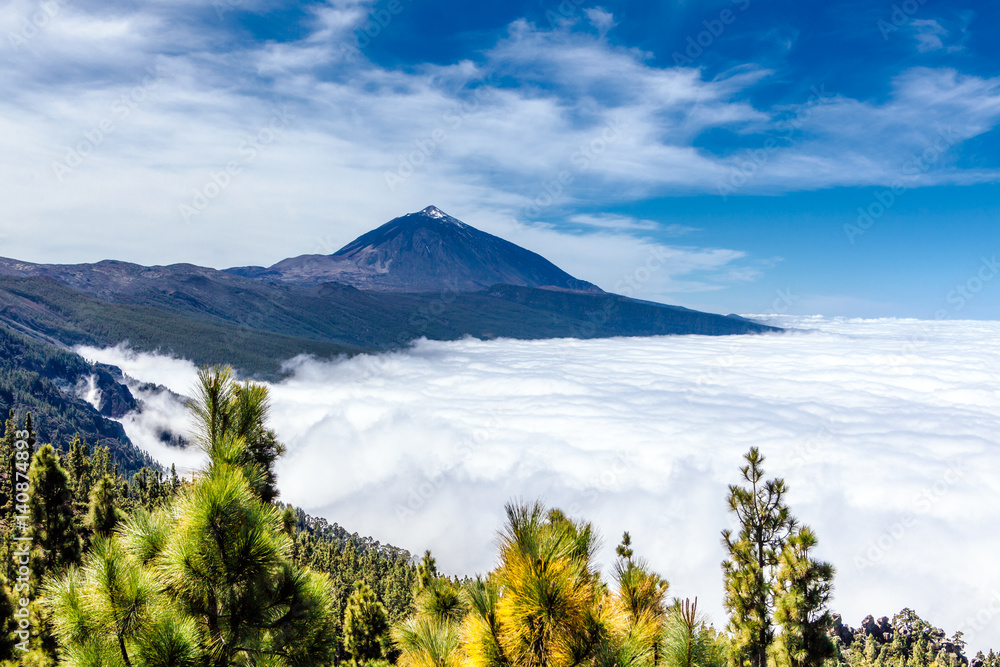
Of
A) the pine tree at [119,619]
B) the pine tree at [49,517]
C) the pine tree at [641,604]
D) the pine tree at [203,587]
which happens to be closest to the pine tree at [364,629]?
the pine tree at [49,517]

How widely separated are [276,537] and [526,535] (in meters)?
2.56

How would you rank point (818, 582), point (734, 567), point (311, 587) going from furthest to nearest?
point (734, 567) < point (818, 582) < point (311, 587)

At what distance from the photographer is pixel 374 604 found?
31797mm

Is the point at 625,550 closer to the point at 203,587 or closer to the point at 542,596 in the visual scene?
the point at 542,596

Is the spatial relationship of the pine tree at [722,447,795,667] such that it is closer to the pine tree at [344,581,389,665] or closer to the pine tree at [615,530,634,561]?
the pine tree at [615,530,634,561]

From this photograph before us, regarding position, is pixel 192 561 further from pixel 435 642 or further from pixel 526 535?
pixel 526 535

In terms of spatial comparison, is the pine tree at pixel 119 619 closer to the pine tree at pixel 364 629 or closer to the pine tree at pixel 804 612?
the pine tree at pixel 804 612

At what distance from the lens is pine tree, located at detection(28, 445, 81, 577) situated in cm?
1346

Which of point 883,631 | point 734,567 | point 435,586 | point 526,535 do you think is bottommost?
point 883,631

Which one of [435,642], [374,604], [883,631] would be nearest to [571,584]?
[435,642]

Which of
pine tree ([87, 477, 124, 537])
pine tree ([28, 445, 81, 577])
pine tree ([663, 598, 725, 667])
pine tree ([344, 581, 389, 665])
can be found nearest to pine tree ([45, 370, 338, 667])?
pine tree ([663, 598, 725, 667])

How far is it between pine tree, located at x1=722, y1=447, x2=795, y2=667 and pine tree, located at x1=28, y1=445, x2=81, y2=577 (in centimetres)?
1830

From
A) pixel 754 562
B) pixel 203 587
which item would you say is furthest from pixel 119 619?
pixel 754 562

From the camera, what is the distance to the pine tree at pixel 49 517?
13.5 m
